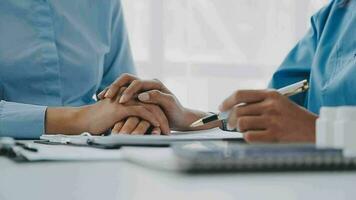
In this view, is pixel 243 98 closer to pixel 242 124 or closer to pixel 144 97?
pixel 242 124

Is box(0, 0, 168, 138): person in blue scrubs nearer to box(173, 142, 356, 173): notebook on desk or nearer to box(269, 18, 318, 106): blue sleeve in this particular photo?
box(269, 18, 318, 106): blue sleeve

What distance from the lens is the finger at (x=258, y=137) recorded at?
77cm

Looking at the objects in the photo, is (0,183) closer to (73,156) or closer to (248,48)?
(73,156)

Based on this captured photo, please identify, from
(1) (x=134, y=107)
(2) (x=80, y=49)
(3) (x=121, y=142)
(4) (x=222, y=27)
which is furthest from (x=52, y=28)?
(4) (x=222, y=27)

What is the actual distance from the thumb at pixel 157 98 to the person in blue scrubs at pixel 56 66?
14 mm

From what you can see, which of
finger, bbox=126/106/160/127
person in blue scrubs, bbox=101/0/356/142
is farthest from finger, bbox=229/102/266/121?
finger, bbox=126/106/160/127

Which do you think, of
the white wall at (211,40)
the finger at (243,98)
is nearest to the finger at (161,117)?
the finger at (243,98)

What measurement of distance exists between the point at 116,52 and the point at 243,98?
974mm

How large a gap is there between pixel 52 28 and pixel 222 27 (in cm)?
121

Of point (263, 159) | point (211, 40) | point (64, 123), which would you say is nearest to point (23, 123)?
point (64, 123)

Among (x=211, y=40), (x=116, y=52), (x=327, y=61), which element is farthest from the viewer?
(x=211, y=40)

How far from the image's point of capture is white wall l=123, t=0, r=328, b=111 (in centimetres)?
251

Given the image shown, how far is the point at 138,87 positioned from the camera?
1.24 metres

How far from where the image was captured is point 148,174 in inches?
21.2
